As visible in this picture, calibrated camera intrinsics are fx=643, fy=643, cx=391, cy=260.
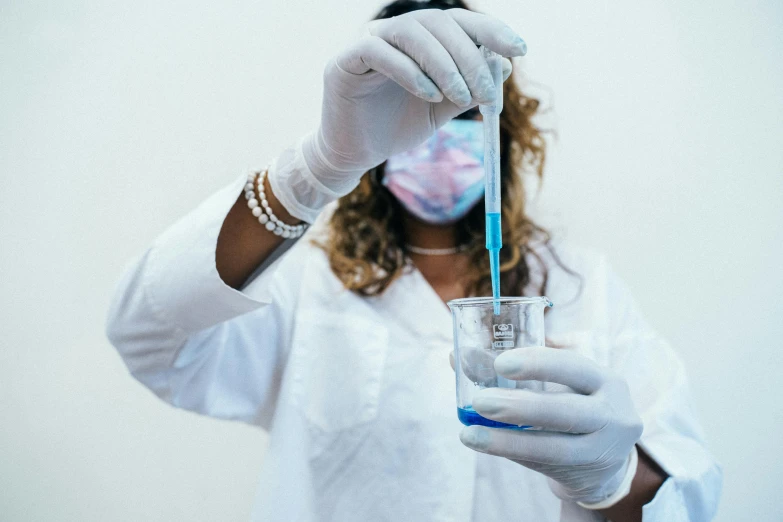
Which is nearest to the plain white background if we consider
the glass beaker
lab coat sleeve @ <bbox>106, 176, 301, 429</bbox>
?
lab coat sleeve @ <bbox>106, 176, 301, 429</bbox>

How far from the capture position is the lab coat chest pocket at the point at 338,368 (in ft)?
4.67

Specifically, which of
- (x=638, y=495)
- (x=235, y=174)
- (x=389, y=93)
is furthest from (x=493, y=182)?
(x=235, y=174)

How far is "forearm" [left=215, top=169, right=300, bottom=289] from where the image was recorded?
3.94ft

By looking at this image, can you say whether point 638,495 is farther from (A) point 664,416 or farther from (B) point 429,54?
(B) point 429,54

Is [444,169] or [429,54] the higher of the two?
[429,54]

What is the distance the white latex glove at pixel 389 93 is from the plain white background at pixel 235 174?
77 cm

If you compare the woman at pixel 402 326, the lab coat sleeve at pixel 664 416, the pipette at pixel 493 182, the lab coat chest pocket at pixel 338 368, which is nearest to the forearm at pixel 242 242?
the woman at pixel 402 326

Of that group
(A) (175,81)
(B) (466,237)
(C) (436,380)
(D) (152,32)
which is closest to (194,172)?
(A) (175,81)

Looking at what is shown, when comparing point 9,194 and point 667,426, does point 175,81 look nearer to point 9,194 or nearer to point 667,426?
point 9,194

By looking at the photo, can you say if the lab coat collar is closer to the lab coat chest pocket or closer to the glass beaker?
the lab coat chest pocket

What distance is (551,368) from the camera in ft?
2.94

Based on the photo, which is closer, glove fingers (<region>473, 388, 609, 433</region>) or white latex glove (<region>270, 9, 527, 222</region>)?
glove fingers (<region>473, 388, 609, 433</region>)

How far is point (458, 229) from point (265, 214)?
2.14ft

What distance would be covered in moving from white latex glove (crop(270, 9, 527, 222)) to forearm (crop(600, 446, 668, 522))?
0.79 meters
